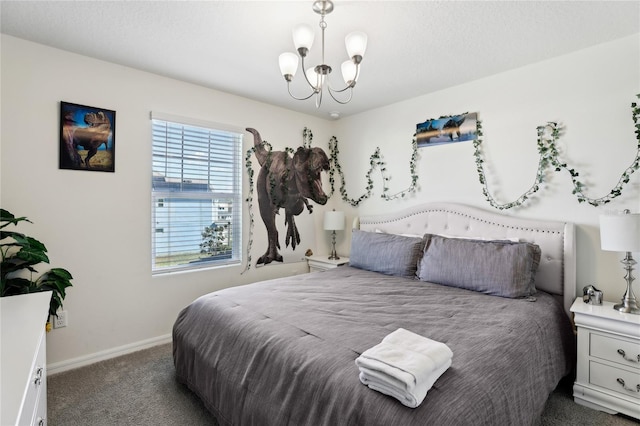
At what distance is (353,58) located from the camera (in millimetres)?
1756

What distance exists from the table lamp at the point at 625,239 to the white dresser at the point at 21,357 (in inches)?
111

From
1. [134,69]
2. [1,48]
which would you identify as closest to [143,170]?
[134,69]

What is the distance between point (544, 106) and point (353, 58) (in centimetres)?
183

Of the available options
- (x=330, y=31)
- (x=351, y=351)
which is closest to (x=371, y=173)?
(x=330, y=31)

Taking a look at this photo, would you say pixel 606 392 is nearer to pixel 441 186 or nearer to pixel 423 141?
pixel 441 186

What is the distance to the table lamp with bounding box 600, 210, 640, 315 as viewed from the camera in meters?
1.90

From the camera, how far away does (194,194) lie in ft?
10.2

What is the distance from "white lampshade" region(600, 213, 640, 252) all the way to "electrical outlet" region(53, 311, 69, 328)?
3812 mm

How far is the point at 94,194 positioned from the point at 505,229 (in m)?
3.40

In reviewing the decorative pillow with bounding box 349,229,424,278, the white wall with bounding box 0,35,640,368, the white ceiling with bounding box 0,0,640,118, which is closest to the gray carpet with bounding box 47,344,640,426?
the white wall with bounding box 0,35,640,368

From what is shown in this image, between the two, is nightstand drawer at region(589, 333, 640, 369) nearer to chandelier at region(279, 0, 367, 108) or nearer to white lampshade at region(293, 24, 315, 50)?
chandelier at region(279, 0, 367, 108)

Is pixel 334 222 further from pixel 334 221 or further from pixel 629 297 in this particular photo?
pixel 629 297

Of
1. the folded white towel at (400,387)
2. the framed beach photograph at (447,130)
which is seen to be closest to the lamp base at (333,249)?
the framed beach photograph at (447,130)

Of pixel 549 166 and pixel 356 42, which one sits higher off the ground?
pixel 356 42
